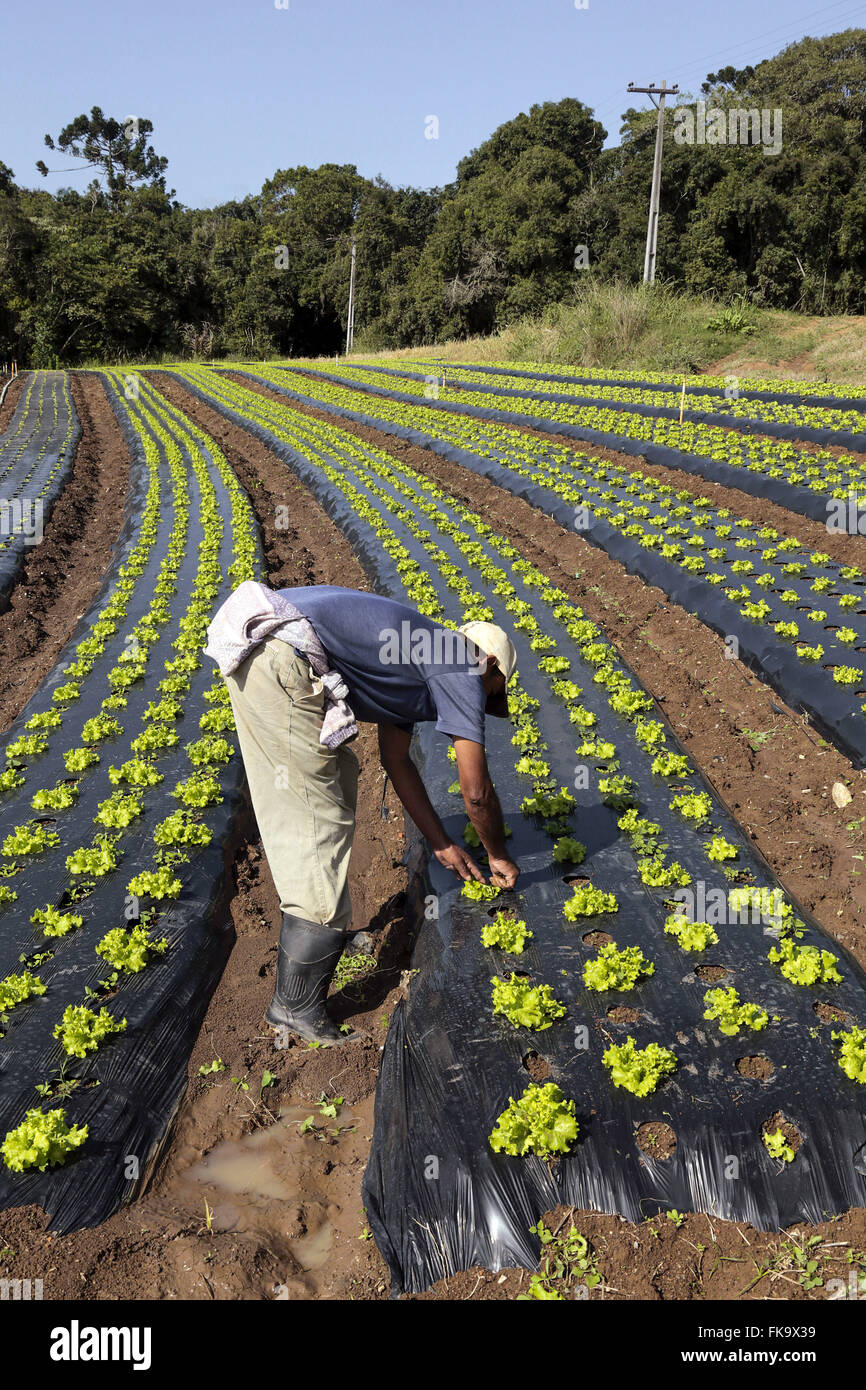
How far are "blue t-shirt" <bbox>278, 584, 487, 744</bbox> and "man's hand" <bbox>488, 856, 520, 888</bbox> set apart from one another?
1.02 meters

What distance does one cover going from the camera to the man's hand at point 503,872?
4805 mm

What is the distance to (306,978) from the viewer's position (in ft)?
15.4

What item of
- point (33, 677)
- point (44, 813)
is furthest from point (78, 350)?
point (44, 813)

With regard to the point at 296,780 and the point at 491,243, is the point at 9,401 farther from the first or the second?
the point at 296,780

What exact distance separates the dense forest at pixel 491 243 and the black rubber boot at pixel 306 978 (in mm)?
42189

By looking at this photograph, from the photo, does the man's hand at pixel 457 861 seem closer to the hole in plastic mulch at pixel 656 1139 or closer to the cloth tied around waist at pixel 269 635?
the cloth tied around waist at pixel 269 635

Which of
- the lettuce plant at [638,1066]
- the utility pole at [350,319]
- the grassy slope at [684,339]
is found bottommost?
the lettuce plant at [638,1066]

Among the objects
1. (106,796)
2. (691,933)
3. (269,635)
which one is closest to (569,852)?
(691,933)

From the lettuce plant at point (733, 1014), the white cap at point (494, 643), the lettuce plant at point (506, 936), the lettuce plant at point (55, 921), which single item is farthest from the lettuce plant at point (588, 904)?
the lettuce plant at point (55, 921)

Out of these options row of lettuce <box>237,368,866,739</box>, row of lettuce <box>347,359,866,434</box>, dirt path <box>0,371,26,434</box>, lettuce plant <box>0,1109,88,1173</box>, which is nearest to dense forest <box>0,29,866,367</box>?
dirt path <box>0,371,26,434</box>

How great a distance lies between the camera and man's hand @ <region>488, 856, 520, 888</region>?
4805mm
